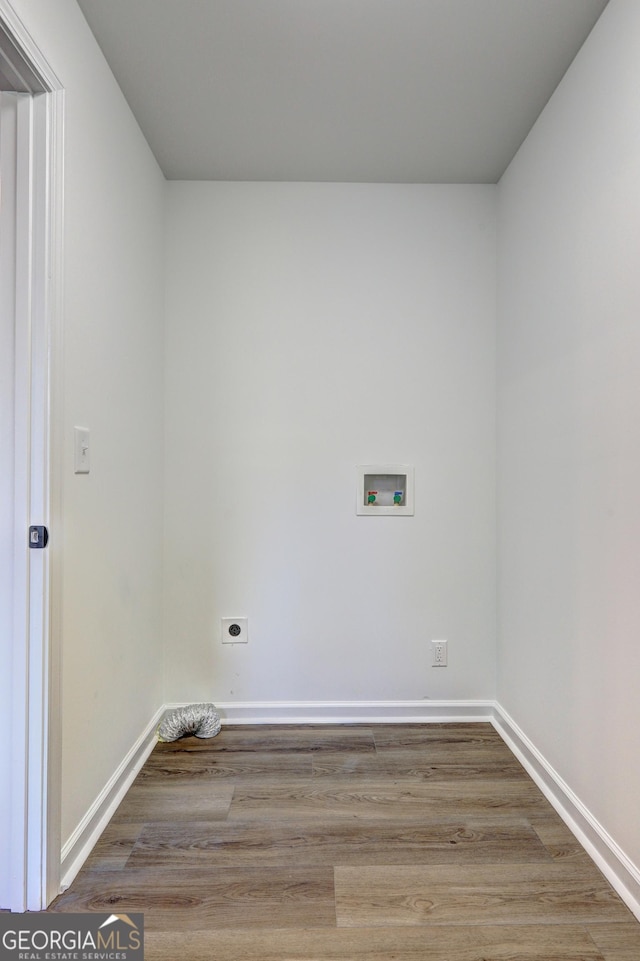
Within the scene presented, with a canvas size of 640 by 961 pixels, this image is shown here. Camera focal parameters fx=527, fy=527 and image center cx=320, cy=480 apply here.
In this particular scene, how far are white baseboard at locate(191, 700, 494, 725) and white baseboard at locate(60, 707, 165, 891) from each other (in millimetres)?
402

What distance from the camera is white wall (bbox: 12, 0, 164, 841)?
1.49 m

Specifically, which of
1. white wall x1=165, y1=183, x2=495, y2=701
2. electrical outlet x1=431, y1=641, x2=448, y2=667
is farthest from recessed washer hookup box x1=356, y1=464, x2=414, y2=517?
electrical outlet x1=431, y1=641, x2=448, y2=667

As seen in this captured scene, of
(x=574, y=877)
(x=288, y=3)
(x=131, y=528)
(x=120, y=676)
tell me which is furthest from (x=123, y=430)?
(x=574, y=877)

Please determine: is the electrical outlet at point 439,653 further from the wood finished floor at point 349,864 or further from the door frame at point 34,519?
the door frame at point 34,519

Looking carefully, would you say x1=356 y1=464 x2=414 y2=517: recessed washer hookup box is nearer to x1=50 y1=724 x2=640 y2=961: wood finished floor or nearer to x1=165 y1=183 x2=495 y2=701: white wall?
x1=165 y1=183 x2=495 y2=701: white wall

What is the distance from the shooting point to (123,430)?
1.93 meters

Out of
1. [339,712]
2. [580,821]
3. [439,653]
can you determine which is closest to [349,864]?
[580,821]

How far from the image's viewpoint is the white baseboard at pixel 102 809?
57.6 inches

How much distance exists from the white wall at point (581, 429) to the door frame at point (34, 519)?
153cm

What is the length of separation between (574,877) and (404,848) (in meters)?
0.48

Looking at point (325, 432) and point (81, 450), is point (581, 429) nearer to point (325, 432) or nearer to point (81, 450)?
point (325, 432)

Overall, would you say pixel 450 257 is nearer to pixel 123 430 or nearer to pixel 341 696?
pixel 123 430

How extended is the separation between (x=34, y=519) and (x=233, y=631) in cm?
129

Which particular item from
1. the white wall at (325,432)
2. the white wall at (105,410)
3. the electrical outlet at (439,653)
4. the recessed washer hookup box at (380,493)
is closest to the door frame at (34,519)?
the white wall at (105,410)
